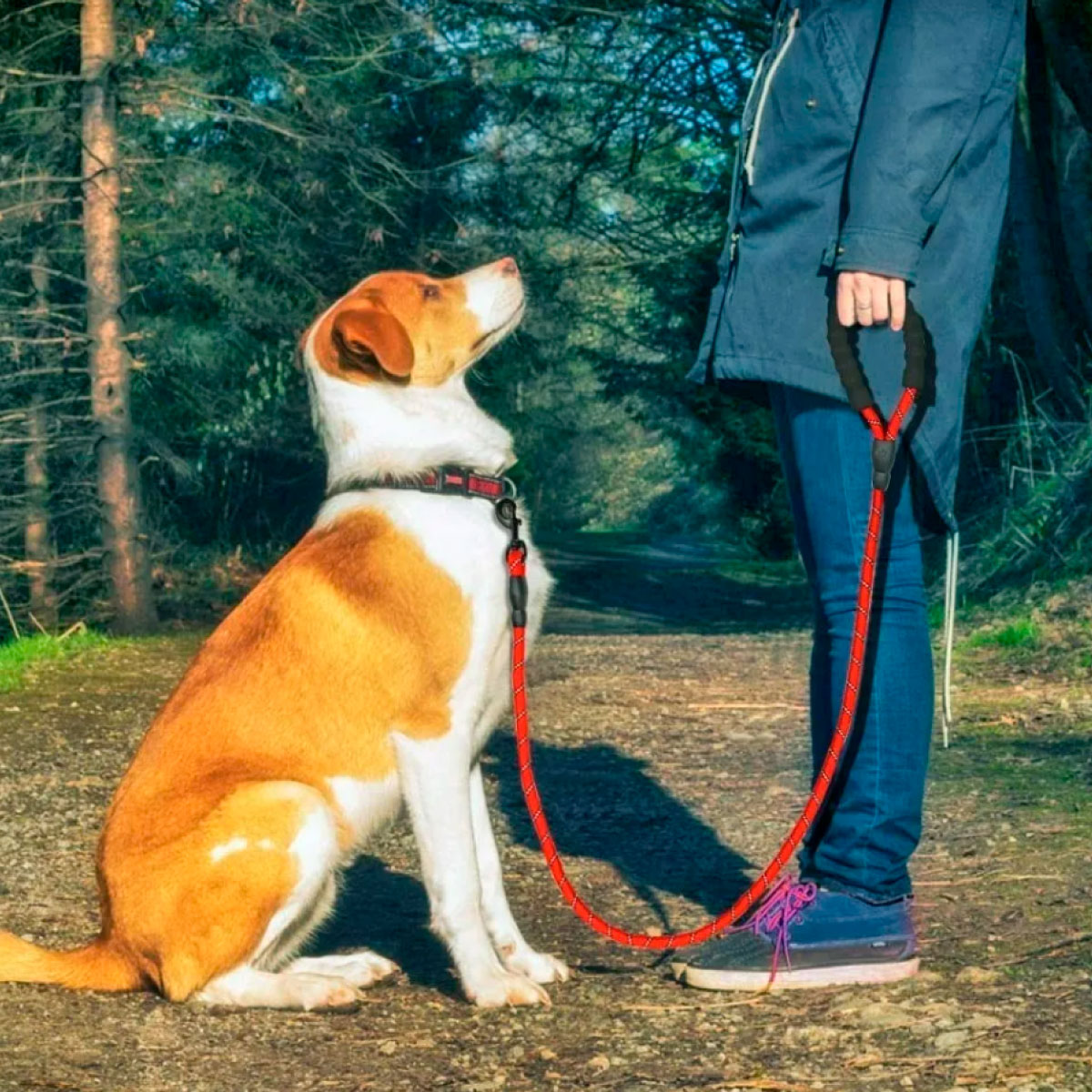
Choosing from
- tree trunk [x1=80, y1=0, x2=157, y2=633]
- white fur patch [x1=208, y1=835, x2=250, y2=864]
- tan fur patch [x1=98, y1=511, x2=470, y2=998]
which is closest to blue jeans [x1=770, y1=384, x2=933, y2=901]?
tan fur patch [x1=98, y1=511, x2=470, y2=998]

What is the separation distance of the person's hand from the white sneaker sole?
4.60 feet

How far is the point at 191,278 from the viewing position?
2019cm

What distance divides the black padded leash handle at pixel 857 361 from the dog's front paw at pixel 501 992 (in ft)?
4.89

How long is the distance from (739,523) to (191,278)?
38.7ft

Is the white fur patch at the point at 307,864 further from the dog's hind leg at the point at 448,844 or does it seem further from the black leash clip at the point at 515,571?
A: the black leash clip at the point at 515,571

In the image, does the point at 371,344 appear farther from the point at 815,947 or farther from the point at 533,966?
the point at 815,947

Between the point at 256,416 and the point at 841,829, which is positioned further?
the point at 256,416

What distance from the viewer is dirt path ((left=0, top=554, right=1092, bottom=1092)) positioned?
3.31 m

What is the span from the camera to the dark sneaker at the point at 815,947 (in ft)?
12.2

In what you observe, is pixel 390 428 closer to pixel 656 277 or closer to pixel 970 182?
pixel 970 182

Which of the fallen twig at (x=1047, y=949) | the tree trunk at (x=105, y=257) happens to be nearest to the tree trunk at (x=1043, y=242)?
the tree trunk at (x=105, y=257)

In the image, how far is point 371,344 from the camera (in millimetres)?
4168

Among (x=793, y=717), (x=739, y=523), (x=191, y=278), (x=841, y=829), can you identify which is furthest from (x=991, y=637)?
(x=739, y=523)

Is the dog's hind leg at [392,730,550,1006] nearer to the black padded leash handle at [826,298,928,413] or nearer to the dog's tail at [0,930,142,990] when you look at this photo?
the dog's tail at [0,930,142,990]
